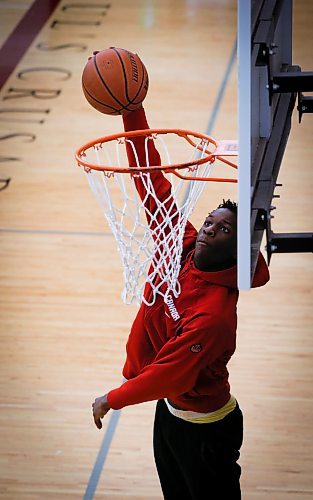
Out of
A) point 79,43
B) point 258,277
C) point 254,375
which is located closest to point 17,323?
point 254,375

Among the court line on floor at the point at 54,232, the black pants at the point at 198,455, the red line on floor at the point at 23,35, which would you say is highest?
the black pants at the point at 198,455

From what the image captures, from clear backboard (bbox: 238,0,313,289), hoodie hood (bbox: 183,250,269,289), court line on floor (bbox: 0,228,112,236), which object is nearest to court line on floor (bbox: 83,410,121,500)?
hoodie hood (bbox: 183,250,269,289)

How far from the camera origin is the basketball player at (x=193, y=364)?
14.0 feet

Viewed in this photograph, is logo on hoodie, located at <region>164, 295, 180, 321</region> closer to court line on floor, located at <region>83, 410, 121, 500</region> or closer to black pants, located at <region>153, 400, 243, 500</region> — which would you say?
black pants, located at <region>153, 400, 243, 500</region>

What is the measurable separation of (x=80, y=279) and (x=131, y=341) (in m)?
3.02

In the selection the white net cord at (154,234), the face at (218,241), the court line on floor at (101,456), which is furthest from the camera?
the court line on floor at (101,456)

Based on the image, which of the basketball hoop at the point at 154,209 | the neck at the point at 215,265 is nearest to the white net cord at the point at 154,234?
the basketball hoop at the point at 154,209

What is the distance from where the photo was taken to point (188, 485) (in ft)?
15.5

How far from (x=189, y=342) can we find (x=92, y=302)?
10.3ft

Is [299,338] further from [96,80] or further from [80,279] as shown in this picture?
[96,80]

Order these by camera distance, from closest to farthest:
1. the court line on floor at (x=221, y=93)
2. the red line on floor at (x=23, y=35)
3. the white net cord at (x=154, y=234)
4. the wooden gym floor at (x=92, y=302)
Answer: the white net cord at (x=154, y=234), the wooden gym floor at (x=92, y=302), the court line on floor at (x=221, y=93), the red line on floor at (x=23, y=35)

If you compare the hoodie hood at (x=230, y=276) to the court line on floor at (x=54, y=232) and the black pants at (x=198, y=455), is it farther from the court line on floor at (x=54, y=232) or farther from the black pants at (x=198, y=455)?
the court line on floor at (x=54, y=232)

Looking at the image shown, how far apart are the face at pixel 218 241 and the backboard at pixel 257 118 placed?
0.15 meters

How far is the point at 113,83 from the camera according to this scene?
15.1 feet
